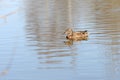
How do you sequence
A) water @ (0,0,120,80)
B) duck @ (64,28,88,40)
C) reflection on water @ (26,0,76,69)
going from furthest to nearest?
1. duck @ (64,28,88,40)
2. reflection on water @ (26,0,76,69)
3. water @ (0,0,120,80)

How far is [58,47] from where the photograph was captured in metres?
13.1

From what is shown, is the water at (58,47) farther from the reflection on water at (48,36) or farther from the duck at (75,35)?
the duck at (75,35)

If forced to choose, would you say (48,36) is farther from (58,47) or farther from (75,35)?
(58,47)

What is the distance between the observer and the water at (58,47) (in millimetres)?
9539

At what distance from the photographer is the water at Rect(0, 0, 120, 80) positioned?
31.3 feet

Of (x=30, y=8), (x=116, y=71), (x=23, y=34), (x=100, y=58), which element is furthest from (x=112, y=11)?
(x=116, y=71)

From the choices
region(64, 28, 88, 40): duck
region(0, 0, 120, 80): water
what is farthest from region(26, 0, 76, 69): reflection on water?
region(64, 28, 88, 40): duck

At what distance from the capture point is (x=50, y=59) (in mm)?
→ 11258

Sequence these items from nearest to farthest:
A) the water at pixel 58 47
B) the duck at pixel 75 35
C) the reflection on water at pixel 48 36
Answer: the water at pixel 58 47, the reflection on water at pixel 48 36, the duck at pixel 75 35

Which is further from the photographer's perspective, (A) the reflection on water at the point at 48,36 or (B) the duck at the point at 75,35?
(B) the duck at the point at 75,35

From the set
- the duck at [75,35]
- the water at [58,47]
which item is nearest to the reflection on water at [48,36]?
the water at [58,47]

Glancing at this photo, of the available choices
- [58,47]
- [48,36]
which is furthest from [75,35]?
[58,47]

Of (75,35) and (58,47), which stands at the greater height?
(75,35)

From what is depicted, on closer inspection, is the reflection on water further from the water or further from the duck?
the duck
